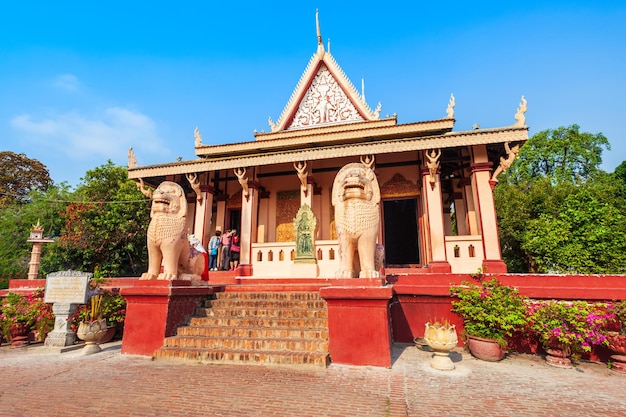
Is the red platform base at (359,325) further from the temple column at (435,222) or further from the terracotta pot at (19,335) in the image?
the terracotta pot at (19,335)

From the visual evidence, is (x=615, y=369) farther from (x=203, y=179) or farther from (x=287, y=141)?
(x=203, y=179)

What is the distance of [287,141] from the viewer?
10.8 meters

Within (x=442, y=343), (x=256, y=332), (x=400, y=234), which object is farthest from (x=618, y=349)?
(x=400, y=234)

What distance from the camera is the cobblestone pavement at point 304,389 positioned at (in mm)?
2689

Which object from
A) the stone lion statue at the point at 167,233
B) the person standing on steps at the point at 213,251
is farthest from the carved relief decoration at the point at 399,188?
the stone lion statue at the point at 167,233

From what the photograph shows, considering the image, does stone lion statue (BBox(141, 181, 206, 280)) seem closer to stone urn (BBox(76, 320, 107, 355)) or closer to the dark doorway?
stone urn (BBox(76, 320, 107, 355))

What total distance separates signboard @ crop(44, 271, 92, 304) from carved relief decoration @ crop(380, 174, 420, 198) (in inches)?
307

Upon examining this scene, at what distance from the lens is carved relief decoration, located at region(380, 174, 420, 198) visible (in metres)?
9.87

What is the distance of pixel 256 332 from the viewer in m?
4.52

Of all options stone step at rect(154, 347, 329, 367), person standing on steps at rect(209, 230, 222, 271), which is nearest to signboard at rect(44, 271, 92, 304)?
stone step at rect(154, 347, 329, 367)

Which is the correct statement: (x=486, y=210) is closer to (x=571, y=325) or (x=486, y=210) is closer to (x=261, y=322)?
(x=571, y=325)

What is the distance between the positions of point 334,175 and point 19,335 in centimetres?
831

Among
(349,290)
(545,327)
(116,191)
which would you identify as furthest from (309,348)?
(116,191)

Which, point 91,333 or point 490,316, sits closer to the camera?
point 490,316
